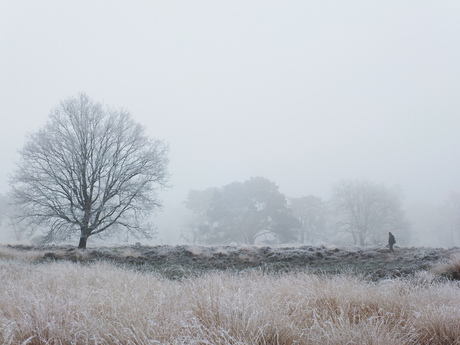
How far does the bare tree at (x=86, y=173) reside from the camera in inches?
533

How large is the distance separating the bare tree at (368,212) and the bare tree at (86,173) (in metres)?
25.3

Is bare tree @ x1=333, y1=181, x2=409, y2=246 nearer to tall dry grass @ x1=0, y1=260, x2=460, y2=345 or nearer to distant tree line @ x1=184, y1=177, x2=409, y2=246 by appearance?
distant tree line @ x1=184, y1=177, x2=409, y2=246

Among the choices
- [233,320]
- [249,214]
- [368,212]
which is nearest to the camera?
[233,320]

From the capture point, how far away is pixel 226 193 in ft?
111

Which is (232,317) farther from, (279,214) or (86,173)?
(279,214)

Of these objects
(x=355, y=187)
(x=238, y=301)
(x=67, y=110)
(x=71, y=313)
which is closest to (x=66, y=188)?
(x=67, y=110)

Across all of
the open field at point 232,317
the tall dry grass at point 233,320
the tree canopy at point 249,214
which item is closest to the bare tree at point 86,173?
the open field at point 232,317

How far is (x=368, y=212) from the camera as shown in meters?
32.8

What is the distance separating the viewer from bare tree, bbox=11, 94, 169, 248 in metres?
13.5

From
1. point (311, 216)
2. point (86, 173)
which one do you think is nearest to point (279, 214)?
point (311, 216)

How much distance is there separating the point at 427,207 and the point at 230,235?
48.7 meters

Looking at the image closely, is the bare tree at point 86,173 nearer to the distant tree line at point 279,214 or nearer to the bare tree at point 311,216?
the distant tree line at point 279,214

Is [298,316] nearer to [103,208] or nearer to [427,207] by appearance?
[103,208]

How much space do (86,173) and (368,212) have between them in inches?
1167
